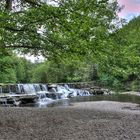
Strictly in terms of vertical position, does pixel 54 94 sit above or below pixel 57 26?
below

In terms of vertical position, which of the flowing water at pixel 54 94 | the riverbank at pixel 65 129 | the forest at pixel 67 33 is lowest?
the riverbank at pixel 65 129

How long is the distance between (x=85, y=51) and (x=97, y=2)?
203 centimetres

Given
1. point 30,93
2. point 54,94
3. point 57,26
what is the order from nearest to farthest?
1. point 57,26
2. point 30,93
3. point 54,94

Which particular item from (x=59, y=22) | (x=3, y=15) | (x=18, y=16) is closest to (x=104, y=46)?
(x=59, y=22)

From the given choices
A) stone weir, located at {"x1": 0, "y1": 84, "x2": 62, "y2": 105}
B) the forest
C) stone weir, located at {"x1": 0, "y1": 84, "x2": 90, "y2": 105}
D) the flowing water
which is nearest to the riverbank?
the forest

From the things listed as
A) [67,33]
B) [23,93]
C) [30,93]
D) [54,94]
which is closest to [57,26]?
[67,33]

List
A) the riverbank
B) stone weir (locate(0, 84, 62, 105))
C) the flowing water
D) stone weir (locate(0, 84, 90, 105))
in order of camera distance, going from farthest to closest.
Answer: the flowing water
stone weir (locate(0, 84, 90, 105))
stone weir (locate(0, 84, 62, 105))
the riverbank

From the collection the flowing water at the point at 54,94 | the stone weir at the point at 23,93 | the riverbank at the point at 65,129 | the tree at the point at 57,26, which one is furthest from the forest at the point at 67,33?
the flowing water at the point at 54,94

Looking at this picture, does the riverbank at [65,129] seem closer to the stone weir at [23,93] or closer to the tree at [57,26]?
the tree at [57,26]

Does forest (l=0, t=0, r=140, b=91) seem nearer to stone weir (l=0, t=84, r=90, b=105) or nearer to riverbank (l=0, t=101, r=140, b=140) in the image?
riverbank (l=0, t=101, r=140, b=140)

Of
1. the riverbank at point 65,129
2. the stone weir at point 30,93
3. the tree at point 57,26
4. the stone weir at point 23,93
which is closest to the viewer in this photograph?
the riverbank at point 65,129

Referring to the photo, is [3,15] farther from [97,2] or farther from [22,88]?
[22,88]

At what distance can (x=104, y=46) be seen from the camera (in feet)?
46.6

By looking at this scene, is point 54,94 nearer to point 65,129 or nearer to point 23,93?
point 23,93
